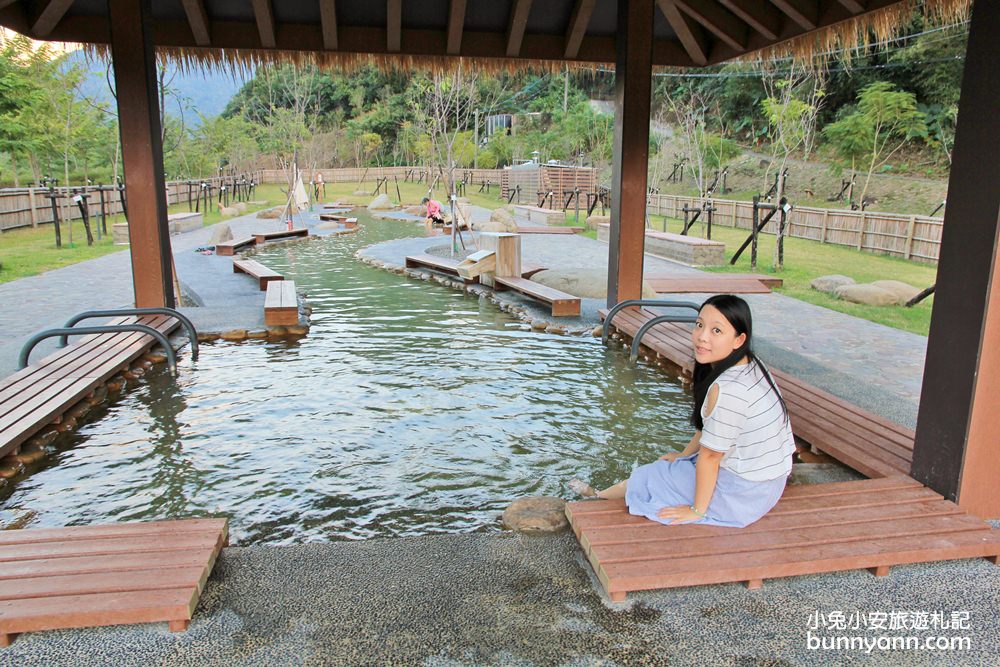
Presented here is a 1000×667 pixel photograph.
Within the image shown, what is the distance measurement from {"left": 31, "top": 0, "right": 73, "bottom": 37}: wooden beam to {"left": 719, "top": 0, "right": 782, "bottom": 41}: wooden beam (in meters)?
6.55

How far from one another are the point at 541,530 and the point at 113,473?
8.68ft

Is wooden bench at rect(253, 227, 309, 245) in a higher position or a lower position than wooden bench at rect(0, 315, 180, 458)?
higher

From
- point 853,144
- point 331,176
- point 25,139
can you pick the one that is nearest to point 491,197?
point 331,176

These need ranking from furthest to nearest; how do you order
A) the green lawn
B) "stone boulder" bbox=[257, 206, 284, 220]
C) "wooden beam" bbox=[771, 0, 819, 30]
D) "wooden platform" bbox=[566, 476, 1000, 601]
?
"stone boulder" bbox=[257, 206, 284, 220] < the green lawn < "wooden beam" bbox=[771, 0, 819, 30] < "wooden platform" bbox=[566, 476, 1000, 601]

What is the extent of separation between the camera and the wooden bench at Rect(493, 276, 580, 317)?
27.2ft

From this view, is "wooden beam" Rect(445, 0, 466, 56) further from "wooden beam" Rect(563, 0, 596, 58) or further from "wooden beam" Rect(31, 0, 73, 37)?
"wooden beam" Rect(31, 0, 73, 37)

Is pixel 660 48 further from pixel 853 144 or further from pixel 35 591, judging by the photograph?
pixel 853 144

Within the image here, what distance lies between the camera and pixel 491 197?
116 feet

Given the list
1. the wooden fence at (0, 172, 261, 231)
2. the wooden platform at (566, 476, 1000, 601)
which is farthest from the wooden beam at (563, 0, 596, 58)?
the wooden fence at (0, 172, 261, 231)

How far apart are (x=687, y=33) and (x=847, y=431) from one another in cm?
584

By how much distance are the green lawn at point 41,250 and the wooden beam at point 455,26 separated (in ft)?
24.7

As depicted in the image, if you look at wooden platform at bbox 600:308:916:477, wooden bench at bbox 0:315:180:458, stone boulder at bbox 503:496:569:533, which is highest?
wooden platform at bbox 600:308:916:477

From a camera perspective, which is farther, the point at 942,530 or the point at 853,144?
the point at 853,144

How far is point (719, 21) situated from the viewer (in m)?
7.85
